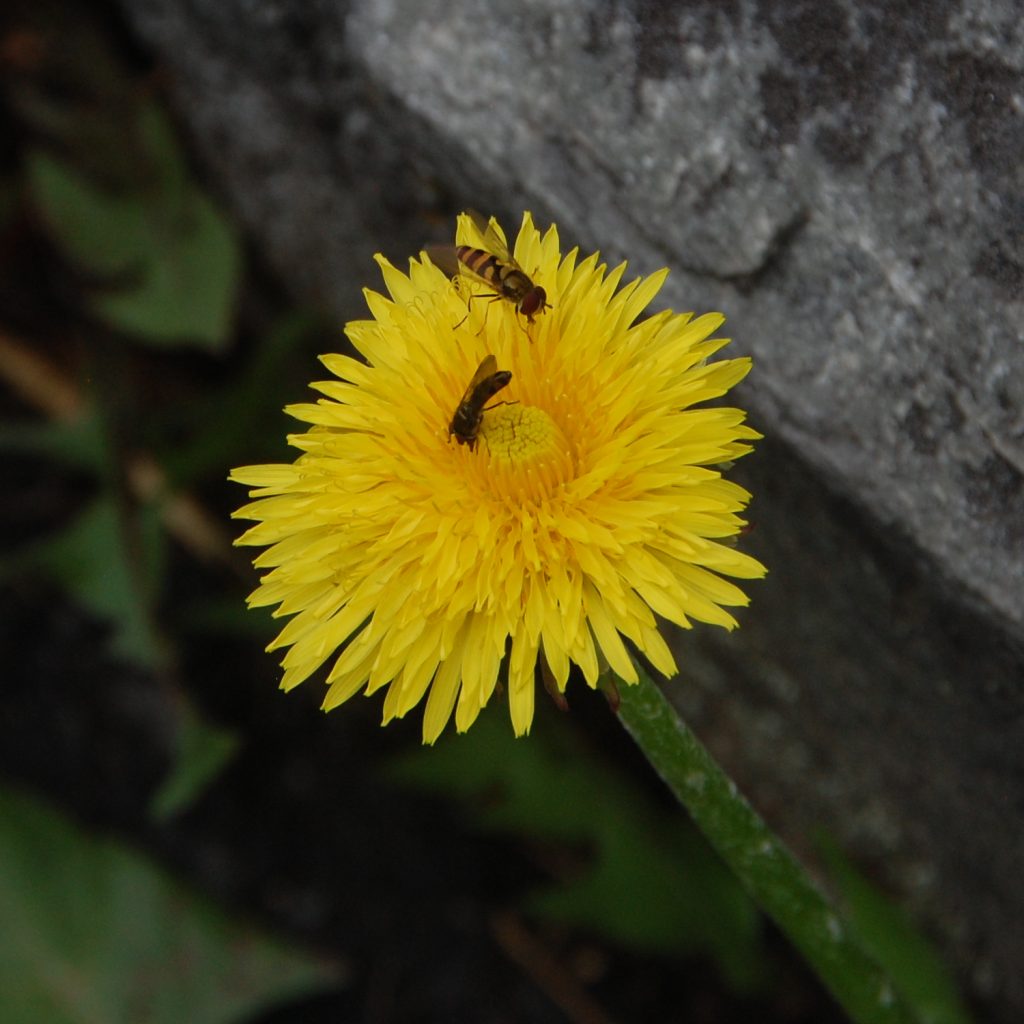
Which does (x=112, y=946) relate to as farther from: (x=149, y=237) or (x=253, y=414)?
(x=149, y=237)

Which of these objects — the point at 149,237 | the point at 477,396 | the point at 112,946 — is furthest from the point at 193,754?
the point at 477,396

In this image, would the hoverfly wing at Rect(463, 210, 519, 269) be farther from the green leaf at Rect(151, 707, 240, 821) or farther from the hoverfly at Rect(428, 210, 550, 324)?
the green leaf at Rect(151, 707, 240, 821)

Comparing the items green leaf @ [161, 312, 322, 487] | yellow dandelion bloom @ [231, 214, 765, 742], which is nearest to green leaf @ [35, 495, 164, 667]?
green leaf @ [161, 312, 322, 487]

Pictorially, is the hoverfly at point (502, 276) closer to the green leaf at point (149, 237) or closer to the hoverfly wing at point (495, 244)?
the hoverfly wing at point (495, 244)

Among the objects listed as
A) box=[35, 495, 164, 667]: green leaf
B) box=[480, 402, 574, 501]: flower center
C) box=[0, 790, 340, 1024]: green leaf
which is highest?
box=[480, 402, 574, 501]: flower center

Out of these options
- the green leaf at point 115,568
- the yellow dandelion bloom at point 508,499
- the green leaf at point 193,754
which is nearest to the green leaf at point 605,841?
the green leaf at point 193,754

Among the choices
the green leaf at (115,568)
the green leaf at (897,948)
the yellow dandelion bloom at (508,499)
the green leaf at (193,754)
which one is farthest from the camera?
the green leaf at (115,568)
